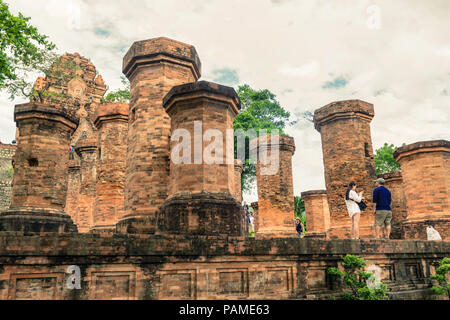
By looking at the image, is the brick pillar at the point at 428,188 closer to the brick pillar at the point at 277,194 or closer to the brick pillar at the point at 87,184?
the brick pillar at the point at 277,194

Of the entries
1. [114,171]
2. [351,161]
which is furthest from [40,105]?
[351,161]

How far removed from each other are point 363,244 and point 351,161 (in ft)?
18.5

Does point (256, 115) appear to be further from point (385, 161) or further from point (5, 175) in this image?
point (5, 175)

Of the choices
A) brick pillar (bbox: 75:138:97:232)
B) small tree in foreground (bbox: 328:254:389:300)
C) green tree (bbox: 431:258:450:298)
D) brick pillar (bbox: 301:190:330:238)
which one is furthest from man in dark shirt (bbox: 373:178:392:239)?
brick pillar (bbox: 75:138:97:232)

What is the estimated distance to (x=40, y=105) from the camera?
941 centimetres

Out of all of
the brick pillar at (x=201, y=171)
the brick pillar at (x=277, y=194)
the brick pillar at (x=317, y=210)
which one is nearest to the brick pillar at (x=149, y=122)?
the brick pillar at (x=201, y=171)

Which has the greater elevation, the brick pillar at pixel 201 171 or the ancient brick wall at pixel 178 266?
the brick pillar at pixel 201 171

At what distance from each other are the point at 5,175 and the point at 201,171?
95.5 ft

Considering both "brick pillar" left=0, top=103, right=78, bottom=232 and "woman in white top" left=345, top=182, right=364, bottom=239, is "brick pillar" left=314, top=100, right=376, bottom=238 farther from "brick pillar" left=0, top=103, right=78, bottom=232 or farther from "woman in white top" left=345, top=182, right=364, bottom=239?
"brick pillar" left=0, top=103, right=78, bottom=232

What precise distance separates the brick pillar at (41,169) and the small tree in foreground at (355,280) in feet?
22.3

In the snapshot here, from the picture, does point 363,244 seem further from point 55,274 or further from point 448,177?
point 448,177

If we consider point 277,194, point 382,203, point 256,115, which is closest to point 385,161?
point 256,115

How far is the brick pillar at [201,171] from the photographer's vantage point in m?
6.67
